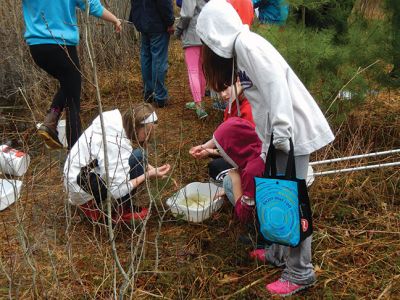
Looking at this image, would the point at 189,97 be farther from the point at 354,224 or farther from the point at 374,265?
the point at 374,265

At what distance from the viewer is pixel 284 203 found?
1.97m

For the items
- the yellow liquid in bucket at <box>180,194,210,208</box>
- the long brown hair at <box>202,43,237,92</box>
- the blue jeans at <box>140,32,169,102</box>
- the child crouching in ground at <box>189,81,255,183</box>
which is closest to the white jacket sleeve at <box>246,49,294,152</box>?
the long brown hair at <box>202,43,237,92</box>

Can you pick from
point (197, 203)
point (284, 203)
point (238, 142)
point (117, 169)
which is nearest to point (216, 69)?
point (238, 142)

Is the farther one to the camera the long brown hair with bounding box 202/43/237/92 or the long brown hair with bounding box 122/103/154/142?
the long brown hair with bounding box 122/103/154/142

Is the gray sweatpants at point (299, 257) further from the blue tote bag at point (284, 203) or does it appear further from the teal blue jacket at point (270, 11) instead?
the teal blue jacket at point (270, 11)

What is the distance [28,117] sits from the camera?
447 centimetres

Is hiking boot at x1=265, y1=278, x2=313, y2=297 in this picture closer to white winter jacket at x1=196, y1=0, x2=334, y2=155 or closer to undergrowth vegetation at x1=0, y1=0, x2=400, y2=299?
undergrowth vegetation at x1=0, y1=0, x2=400, y2=299

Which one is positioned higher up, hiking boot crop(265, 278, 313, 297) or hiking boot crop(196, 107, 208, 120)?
hiking boot crop(265, 278, 313, 297)

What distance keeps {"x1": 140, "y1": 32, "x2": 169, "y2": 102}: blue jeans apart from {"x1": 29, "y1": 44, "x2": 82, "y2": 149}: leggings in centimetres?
116

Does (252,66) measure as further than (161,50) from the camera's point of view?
No

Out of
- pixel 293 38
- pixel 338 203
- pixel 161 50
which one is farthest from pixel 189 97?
pixel 338 203

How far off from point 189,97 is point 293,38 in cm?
203

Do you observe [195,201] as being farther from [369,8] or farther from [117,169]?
[369,8]

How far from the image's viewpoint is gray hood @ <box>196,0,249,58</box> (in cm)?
205
